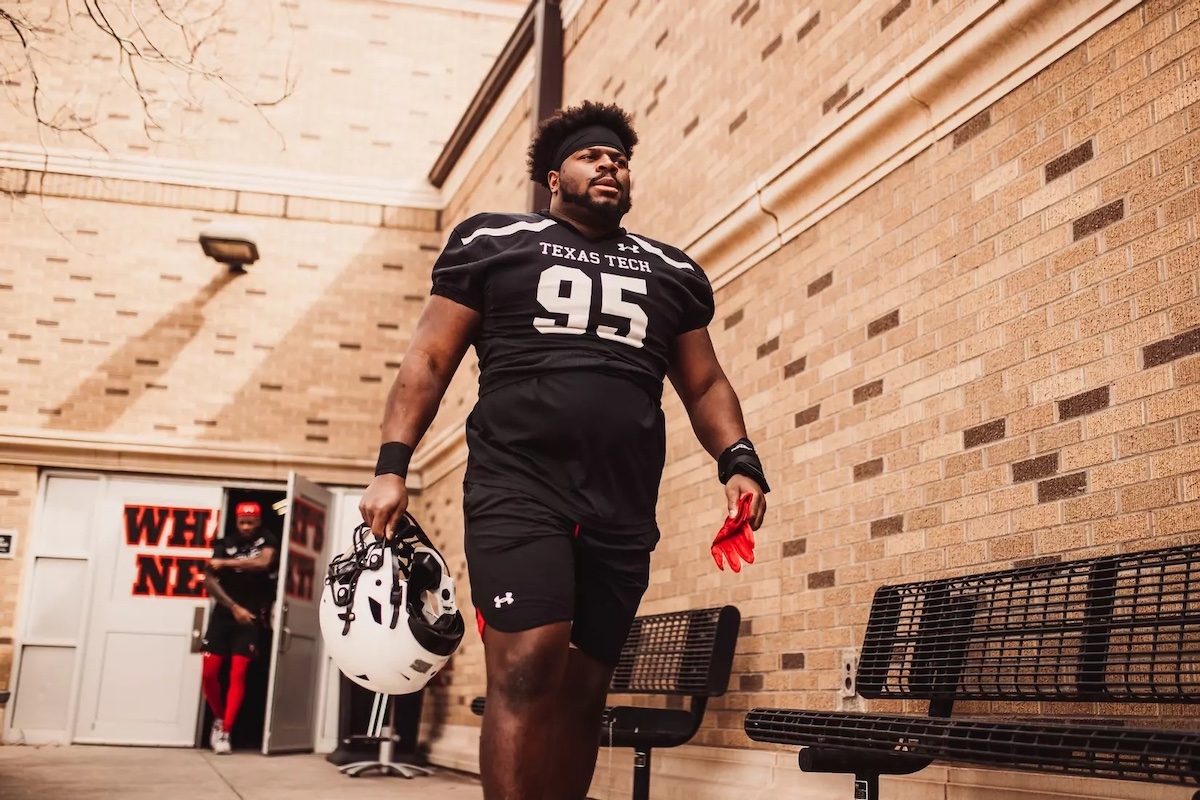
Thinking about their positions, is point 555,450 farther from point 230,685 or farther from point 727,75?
point 230,685

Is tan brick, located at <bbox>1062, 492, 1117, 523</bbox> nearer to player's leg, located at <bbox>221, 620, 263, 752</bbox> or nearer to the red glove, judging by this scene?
the red glove

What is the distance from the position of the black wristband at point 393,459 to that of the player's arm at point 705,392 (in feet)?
2.11

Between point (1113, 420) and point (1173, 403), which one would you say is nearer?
point (1173, 403)

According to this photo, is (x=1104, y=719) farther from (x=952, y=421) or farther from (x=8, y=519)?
(x=8, y=519)

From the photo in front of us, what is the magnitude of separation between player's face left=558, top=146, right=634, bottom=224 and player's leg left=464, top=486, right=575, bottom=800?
691mm

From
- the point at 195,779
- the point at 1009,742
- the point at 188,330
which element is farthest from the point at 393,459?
the point at 188,330

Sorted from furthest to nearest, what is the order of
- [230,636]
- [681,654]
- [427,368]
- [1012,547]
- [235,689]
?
[230,636] → [235,689] → [681,654] → [1012,547] → [427,368]

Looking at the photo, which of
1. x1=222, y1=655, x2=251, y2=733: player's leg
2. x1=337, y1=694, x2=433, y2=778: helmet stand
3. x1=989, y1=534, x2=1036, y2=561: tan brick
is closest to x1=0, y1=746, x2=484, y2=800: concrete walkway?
x1=337, y1=694, x2=433, y2=778: helmet stand

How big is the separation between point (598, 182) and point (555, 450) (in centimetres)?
64

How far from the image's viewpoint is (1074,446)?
312 centimetres

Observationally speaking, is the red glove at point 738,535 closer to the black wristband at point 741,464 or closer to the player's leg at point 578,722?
the black wristband at point 741,464

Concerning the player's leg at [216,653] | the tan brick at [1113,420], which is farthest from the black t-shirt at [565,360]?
the player's leg at [216,653]

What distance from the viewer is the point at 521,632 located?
7.10ft

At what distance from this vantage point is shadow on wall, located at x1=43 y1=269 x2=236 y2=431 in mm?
10258
